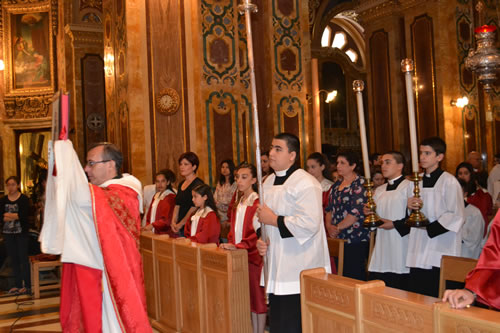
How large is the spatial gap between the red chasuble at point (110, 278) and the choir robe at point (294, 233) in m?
0.91

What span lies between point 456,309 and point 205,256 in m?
2.69

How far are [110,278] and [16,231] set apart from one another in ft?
20.2

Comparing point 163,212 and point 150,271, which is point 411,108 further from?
point 163,212

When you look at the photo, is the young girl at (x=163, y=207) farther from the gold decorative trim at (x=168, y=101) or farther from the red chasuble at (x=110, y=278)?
the red chasuble at (x=110, y=278)

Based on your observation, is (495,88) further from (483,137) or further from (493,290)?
(493,290)

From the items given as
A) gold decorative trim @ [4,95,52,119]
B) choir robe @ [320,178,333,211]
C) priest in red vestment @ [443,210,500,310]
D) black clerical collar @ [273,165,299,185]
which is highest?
gold decorative trim @ [4,95,52,119]

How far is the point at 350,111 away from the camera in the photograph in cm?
2439

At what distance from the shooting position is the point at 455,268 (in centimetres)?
341

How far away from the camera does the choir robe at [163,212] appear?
6.84 metres

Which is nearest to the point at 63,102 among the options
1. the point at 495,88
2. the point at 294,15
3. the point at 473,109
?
the point at 294,15

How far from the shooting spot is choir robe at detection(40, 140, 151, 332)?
3.27 m

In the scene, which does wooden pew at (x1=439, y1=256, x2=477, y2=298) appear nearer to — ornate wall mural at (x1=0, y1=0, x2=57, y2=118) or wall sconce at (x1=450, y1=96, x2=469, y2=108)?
wall sconce at (x1=450, y1=96, x2=469, y2=108)

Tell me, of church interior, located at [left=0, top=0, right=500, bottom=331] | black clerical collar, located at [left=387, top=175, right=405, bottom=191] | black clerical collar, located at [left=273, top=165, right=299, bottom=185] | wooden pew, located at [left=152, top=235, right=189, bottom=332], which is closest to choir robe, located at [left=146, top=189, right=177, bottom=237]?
wooden pew, located at [left=152, top=235, right=189, bottom=332]

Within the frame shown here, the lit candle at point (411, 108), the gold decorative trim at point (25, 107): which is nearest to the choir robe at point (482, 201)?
the lit candle at point (411, 108)
